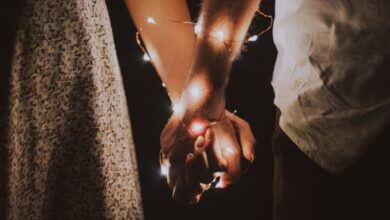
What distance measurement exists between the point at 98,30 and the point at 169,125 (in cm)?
46

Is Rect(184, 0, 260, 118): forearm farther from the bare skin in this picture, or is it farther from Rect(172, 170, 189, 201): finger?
Rect(172, 170, 189, 201): finger

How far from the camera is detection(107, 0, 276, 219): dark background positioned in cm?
158

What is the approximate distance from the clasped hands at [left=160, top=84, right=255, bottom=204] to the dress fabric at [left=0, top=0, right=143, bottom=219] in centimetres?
31

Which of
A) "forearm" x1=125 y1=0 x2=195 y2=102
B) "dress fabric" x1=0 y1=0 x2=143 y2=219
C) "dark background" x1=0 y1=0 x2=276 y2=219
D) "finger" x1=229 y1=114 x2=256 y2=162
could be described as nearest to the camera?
"dress fabric" x1=0 y1=0 x2=143 y2=219

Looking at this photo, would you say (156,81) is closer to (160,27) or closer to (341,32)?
(160,27)

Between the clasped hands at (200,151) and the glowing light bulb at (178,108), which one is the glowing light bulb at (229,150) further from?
the glowing light bulb at (178,108)

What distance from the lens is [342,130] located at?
870 millimetres

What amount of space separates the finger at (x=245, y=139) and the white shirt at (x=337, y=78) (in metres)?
0.22

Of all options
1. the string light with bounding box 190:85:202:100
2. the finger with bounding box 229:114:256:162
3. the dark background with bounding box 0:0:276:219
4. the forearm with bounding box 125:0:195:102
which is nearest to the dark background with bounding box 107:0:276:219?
the dark background with bounding box 0:0:276:219

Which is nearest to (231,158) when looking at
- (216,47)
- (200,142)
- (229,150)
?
(229,150)

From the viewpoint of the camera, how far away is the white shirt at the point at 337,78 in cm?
82

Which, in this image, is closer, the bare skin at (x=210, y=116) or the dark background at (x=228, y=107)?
the bare skin at (x=210, y=116)

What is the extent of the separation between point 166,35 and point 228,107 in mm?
483

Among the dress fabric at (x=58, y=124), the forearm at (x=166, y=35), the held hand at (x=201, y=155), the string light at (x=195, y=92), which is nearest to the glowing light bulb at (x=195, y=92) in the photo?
the string light at (x=195, y=92)
